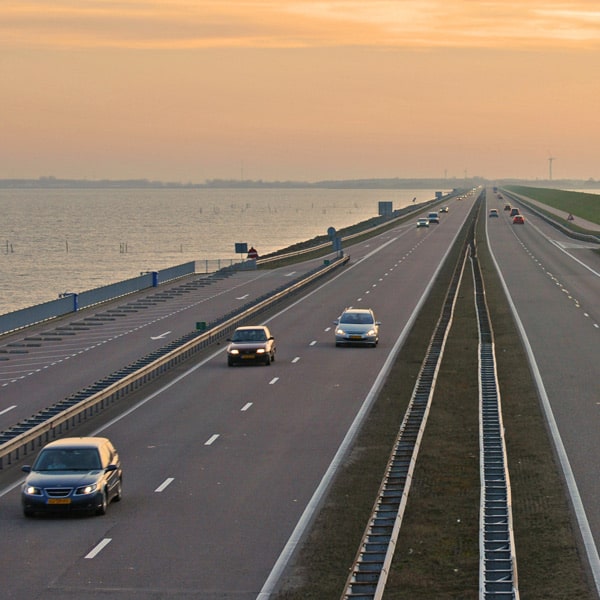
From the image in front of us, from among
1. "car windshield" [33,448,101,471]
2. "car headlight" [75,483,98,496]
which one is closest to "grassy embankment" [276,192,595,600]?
"car headlight" [75,483,98,496]

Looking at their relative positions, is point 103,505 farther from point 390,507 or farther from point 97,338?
point 97,338

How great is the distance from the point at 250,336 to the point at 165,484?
20438 millimetres

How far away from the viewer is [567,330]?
5716cm

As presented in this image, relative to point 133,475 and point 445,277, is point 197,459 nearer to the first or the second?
point 133,475

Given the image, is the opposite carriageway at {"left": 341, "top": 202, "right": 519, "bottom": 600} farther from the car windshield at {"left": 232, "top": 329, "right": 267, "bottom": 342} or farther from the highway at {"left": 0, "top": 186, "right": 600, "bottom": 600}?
the car windshield at {"left": 232, "top": 329, "right": 267, "bottom": 342}

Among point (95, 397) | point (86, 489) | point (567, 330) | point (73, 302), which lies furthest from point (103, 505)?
point (73, 302)

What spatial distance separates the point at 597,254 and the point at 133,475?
93.4m

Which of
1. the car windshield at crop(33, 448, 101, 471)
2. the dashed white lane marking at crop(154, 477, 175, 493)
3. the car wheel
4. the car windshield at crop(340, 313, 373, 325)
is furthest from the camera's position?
the car windshield at crop(340, 313, 373, 325)

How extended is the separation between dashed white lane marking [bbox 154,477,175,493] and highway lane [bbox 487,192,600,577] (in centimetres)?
826

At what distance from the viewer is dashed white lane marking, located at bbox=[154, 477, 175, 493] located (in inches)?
1034

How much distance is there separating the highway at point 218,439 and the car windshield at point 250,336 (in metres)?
1.13

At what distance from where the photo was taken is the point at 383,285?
8344cm

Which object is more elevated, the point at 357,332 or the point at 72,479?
the point at 72,479

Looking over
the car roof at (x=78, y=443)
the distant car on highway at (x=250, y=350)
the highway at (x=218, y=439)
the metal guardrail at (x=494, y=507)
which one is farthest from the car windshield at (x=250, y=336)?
the car roof at (x=78, y=443)
